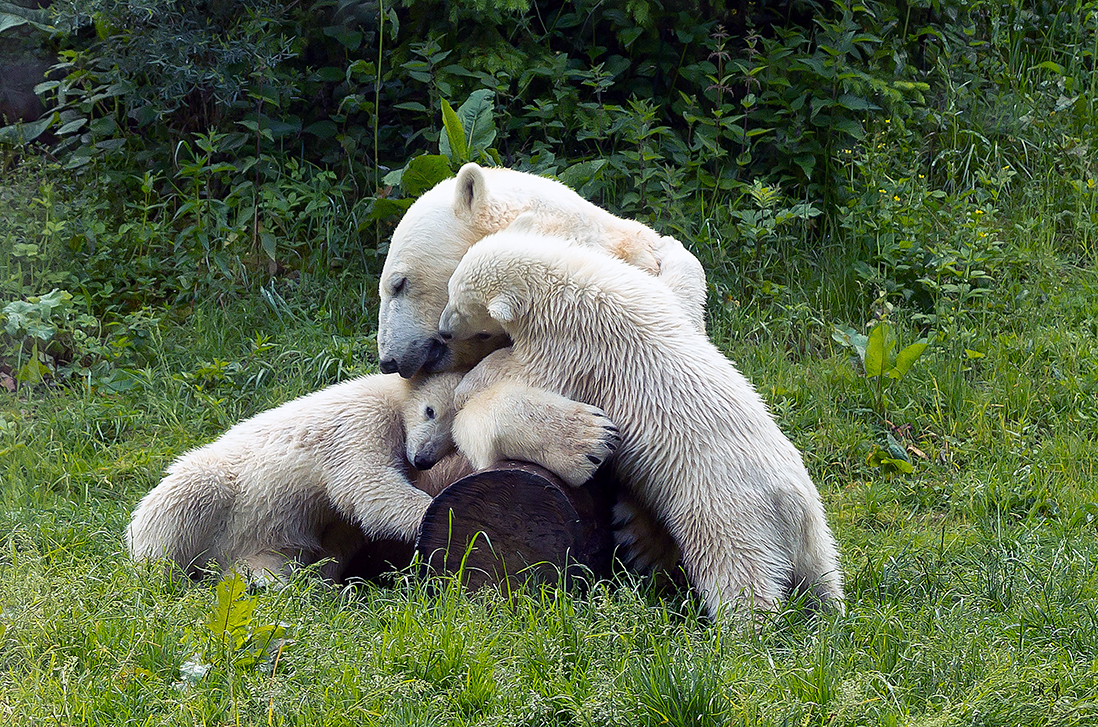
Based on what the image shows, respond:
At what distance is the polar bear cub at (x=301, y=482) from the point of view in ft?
11.9

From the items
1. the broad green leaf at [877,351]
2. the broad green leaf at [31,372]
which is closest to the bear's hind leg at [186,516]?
the broad green leaf at [31,372]

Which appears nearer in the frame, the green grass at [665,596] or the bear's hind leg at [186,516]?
the green grass at [665,596]

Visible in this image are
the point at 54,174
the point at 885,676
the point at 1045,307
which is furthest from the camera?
the point at 54,174

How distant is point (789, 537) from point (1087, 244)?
15.1 feet

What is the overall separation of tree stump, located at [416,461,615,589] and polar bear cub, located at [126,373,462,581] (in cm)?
26

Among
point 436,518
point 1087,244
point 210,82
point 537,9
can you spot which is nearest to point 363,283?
point 210,82

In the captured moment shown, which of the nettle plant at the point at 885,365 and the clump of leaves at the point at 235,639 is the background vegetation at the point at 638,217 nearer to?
the nettle plant at the point at 885,365

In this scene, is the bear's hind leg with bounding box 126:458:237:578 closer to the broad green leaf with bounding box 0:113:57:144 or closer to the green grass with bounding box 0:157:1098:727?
the green grass with bounding box 0:157:1098:727

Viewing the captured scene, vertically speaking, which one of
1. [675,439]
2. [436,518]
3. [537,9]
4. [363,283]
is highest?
[537,9]

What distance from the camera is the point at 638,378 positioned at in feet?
10.7

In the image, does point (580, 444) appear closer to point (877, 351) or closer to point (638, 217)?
point (877, 351)

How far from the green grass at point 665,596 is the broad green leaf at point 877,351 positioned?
14 centimetres

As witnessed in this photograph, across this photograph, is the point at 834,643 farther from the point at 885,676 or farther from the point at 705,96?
the point at 705,96

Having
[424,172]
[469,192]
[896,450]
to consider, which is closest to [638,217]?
[424,172]
